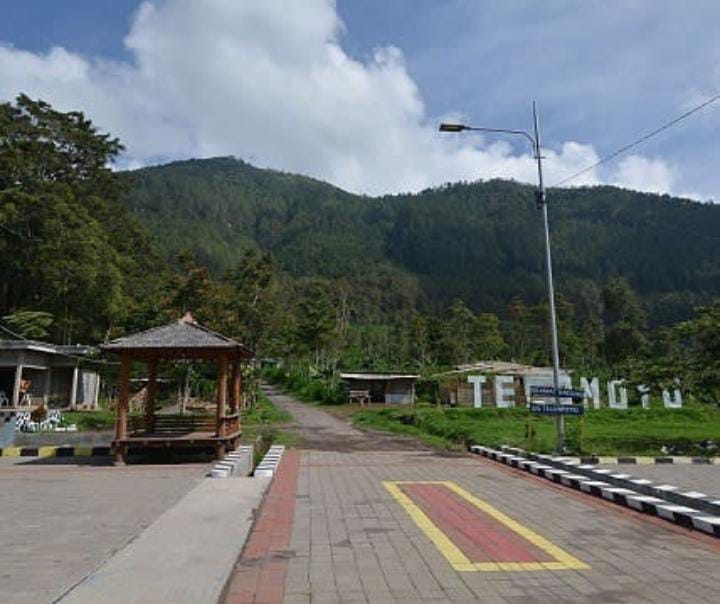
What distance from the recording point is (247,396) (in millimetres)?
31688

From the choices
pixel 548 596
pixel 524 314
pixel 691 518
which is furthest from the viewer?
pixel 524 314

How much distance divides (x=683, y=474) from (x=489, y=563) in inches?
324

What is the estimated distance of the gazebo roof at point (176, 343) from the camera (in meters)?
13.5

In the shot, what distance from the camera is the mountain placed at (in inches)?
4075

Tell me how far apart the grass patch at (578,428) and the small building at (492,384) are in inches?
84.7

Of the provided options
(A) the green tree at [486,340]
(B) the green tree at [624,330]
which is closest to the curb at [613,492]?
(B) the green tree at [624,330]

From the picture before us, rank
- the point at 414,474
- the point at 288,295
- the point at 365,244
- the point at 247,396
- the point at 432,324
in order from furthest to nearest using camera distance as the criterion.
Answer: the point at 365,244
the point at 288,295
the point at 432,324
the point at 247,396
the point at 414,474

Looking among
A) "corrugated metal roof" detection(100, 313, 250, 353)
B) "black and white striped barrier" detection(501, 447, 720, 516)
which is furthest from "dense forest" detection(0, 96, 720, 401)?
"corrugated metal roof" detection(100, 313, 250, 353)

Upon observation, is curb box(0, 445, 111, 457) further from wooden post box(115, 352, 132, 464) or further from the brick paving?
the brick paving

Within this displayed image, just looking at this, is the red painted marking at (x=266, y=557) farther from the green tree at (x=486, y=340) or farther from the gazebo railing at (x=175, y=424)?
the green tree at (x=486, y=340)

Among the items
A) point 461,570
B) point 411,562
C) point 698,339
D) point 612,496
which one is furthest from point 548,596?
point 698,339

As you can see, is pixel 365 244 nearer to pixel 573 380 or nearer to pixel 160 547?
pixel 573 380

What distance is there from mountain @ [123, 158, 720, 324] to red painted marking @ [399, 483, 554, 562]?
3102 inches

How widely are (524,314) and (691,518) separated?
55.9 metres
